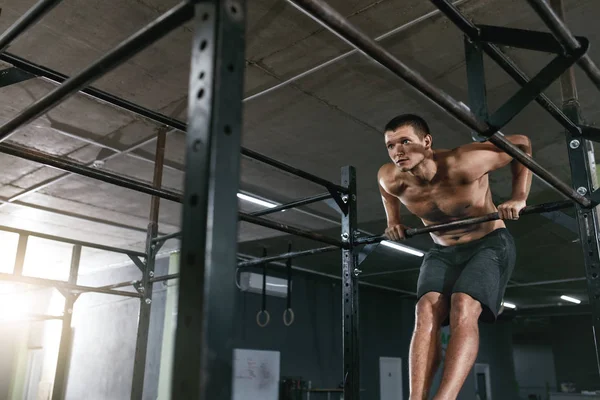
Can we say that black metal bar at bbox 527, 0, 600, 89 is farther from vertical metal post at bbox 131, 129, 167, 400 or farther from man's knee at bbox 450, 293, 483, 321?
vertical metal post at bbox 131, 129, 167, 400

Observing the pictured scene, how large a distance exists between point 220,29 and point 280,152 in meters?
4.46

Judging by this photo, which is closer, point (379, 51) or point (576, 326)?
point (379, 51)

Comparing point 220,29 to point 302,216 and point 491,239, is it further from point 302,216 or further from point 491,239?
point 302,216

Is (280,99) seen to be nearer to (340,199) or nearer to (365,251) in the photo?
(340,199)

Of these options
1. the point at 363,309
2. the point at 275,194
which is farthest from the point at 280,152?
the point at 363,309

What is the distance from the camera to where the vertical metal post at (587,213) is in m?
2.23

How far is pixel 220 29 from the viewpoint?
101cm

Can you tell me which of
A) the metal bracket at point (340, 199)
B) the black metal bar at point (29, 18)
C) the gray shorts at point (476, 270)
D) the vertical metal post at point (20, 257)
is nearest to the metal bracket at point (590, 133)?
the gray shorts at point (476, 270)

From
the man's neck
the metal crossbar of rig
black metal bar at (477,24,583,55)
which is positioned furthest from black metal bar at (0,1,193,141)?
the man's neck

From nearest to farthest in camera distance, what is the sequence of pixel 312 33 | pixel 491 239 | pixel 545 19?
pixel 545 19, pixel 491 239, pixel 312 33

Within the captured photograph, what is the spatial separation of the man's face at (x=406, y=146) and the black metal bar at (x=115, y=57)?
1.42 meters

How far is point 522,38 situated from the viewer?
71.9 inches

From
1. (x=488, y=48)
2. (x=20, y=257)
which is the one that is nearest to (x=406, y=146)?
(x=488, y=48)

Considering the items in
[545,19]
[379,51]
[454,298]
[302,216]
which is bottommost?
[454,298]
